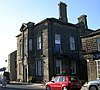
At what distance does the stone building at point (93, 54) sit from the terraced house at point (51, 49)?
7.52m

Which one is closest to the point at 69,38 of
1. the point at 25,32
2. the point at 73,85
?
the point at 25,32

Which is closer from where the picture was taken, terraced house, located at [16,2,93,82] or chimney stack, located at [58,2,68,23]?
terraced house, located at [16,2,93,82]

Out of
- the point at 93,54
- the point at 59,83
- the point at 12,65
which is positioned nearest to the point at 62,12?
the point at 93,54

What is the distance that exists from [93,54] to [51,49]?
28.5ft

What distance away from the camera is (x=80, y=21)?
4306 cm

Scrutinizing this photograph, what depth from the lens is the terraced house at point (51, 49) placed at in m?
35.7

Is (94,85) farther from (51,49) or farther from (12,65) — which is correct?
(12,65)

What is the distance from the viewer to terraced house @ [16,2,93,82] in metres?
35.7

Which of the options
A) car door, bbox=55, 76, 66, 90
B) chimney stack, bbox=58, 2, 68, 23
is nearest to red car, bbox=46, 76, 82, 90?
car door, bbox=55, 76, 66, 90

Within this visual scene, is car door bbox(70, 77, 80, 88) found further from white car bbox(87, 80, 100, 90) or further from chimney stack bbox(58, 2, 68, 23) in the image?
chimney stack bbox(58, 2, 68, 23)

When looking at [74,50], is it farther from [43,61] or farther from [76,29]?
[43,61]

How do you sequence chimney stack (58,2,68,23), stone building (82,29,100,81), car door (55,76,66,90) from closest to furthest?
car door (55,76,66,90), stone building (82,29,100,81), chimney stack (58,2,68,23)

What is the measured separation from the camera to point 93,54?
93.2 feet

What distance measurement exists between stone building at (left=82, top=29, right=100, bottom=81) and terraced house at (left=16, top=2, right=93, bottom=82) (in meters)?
7.52
